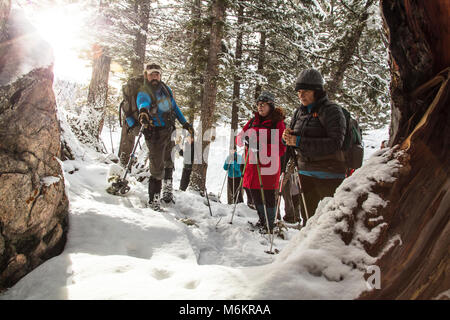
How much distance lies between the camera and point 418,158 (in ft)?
5.72

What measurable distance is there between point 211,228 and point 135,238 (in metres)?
1.77

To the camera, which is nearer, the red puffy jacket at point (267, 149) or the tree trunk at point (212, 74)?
the red puffy jacket at point (267, 149)

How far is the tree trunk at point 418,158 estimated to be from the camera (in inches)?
58.8

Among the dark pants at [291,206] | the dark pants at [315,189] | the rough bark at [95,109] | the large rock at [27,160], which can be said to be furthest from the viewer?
the rough bark at [95,109]

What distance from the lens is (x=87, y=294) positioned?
1.66 metres

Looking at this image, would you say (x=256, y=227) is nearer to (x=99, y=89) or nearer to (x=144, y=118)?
(x=144, y=118)

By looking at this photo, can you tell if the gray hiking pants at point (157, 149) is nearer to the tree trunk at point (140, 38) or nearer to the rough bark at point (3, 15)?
the rough bark at point (3, 15)

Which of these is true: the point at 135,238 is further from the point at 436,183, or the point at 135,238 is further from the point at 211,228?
the point at 436,183

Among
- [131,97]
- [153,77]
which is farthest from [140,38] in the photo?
[153,77]

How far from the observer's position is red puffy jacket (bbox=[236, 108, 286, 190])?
14.4ft

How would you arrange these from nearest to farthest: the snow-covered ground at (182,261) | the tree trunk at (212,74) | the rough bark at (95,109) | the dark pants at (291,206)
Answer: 1. the snow-covered ground at (182,261)
2. the dark pants at (291,206)
3. the tree trunk at (212,74)
4. the rough bark at (95,109)

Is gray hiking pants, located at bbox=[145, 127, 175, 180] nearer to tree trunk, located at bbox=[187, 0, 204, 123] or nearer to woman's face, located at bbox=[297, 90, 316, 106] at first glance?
woman's face, located at bbox=[297, 90, 316, 106]

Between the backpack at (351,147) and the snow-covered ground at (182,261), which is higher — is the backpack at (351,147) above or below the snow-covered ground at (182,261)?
above

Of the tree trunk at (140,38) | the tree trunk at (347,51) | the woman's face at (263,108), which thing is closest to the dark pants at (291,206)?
the woman's face at (263,108)
